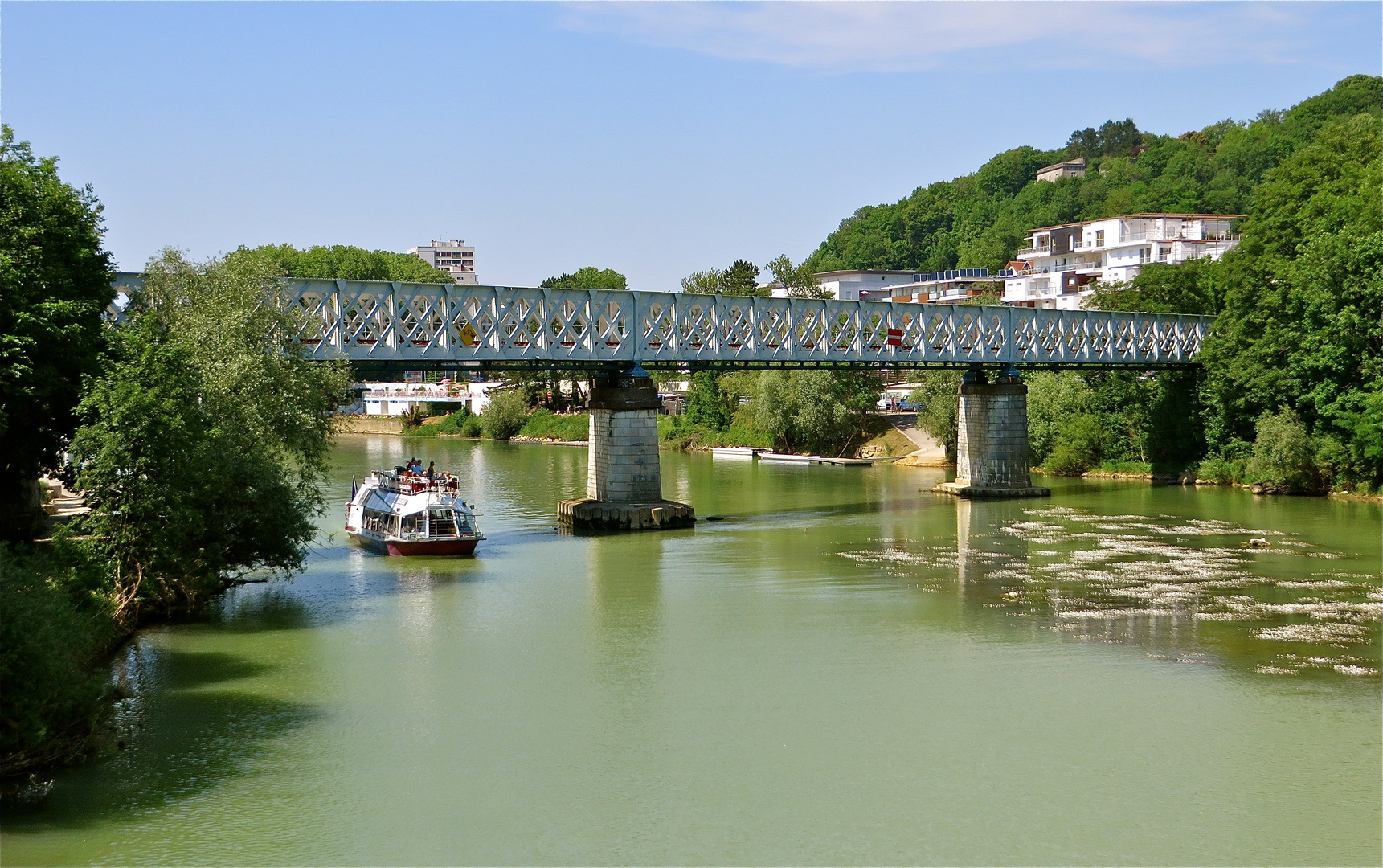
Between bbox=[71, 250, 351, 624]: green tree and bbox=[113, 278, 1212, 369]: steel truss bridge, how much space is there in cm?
385

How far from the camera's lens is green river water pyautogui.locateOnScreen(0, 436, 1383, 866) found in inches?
783

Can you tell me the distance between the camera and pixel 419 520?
4575 cm

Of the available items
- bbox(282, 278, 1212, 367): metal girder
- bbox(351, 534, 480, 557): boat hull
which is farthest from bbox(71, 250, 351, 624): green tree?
bbox(282, 278, 1212, 367): metal girder

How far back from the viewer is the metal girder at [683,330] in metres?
52.6

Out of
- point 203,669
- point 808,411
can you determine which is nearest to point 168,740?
point 203,669

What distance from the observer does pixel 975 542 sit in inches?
2008

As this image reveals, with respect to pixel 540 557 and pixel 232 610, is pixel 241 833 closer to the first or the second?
pixel 232 610

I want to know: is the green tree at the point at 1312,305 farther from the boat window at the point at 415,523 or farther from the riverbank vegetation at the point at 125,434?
the riverbank vegetation at the point at 125,434

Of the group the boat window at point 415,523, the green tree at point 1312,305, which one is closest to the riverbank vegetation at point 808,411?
the green tree at point 1312,305

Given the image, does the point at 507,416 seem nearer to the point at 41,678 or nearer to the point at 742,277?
the point at 742,277

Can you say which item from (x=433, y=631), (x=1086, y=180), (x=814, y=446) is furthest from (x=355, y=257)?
(x=433, y=631)

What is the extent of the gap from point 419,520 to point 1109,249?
9889cm

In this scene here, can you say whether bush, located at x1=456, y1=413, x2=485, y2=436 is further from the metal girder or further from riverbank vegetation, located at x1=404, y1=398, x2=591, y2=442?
the metal girder

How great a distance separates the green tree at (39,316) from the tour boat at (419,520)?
483 inches
